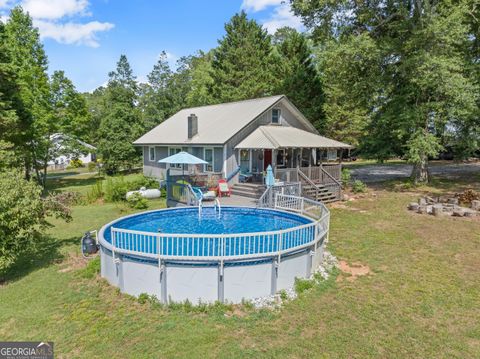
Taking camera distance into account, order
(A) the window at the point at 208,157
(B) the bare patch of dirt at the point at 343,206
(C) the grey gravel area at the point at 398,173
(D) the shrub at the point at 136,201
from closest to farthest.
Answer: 1. (B) the bare patch of dirt at the point at 343,206
2. (D) the shrub at the point at 136,201
3. (A) the window at the point at 208,157
4. (C) the grey gravel area at the point at 398,173

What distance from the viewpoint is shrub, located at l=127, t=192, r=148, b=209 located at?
54.6 feet

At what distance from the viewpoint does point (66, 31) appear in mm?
25781

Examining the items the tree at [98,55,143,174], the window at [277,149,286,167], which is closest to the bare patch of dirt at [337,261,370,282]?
the window at [277,149,286,167]

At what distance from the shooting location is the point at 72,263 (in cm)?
923

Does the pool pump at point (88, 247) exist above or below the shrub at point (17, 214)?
below

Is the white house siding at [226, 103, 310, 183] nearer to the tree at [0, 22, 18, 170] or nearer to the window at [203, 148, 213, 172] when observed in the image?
the window at [203, 148, 213, 172]

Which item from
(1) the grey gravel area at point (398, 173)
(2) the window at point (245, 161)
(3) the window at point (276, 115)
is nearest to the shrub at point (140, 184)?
(2) the window at point (245, 161)

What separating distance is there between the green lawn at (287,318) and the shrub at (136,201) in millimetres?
7015

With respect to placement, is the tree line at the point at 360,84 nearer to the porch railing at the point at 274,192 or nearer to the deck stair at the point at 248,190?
the porch railing at the point at 274,192

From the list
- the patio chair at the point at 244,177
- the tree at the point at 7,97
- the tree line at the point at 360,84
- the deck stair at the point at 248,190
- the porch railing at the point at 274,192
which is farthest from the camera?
the tree line at the point at 360,84

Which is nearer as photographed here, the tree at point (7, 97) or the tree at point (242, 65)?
the tree at point (7, 97)

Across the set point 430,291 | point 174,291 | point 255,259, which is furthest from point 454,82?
point 174,291

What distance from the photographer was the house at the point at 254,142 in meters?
17.8

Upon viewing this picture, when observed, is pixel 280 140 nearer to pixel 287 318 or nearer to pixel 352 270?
pixel 352 270
